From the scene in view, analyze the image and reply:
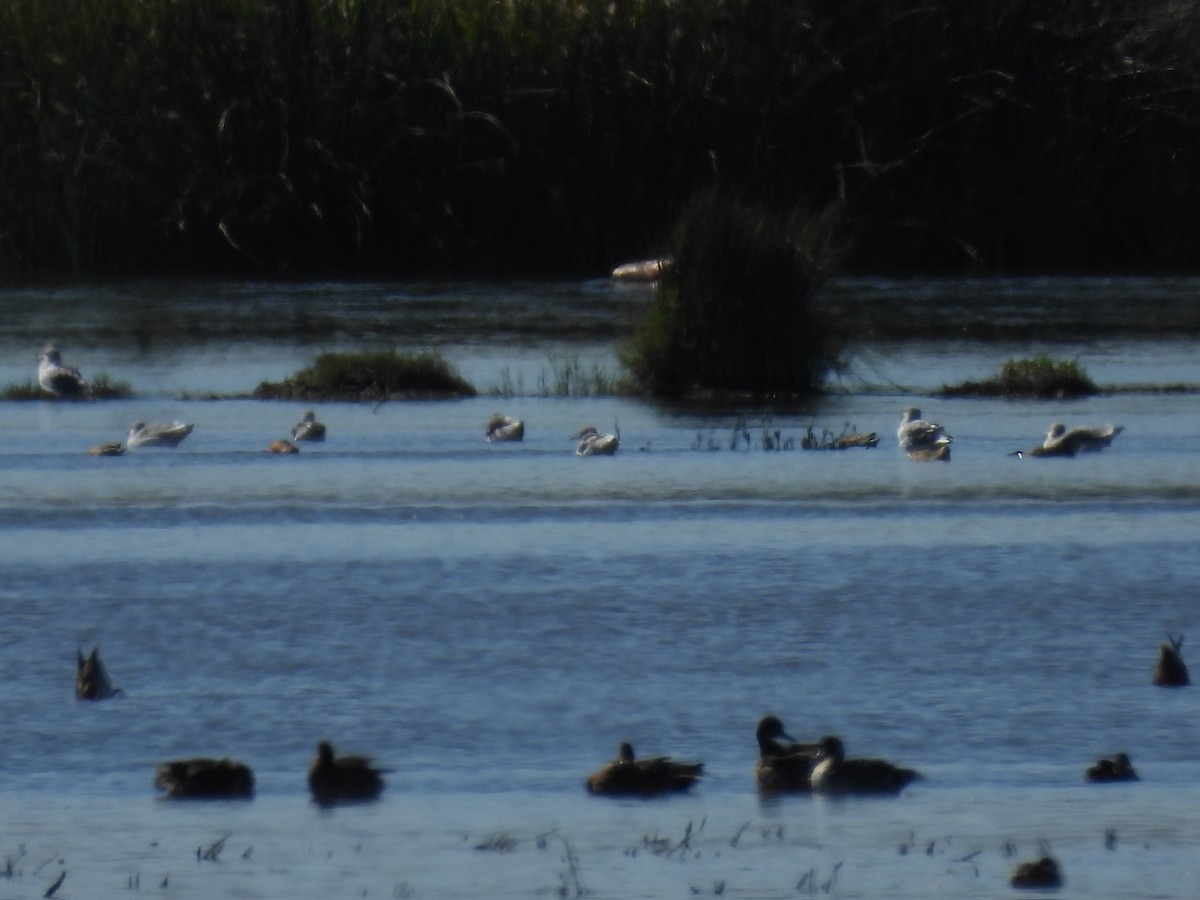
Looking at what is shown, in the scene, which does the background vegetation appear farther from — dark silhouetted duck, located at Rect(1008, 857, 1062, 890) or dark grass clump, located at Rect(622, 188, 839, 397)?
dark silhouetted duck, located at Rect(1008, 857, 1062, 890)

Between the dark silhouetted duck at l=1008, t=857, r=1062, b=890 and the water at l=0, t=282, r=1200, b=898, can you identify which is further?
the water at l=0, t=282, r=1200, b=898

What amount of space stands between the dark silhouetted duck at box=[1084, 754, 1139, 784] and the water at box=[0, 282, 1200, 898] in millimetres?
77

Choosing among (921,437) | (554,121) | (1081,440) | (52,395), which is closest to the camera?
(921,437)

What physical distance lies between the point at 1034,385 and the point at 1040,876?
53.2 ft

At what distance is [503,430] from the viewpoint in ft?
65.6

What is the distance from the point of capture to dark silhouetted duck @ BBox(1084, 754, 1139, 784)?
345 inches

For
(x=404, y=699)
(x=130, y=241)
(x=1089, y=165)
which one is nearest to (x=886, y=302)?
(x=1089, y=165)

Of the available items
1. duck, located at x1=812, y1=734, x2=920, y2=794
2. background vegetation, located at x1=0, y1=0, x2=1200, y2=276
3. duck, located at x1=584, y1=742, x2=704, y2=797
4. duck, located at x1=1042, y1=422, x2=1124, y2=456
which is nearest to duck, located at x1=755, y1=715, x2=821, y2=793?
duck, located at x1=812, y1=734, x2=920, y2=794

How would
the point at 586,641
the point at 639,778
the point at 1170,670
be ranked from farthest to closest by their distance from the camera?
the point at 586,641
the point at 1170,670
the point at 639,778

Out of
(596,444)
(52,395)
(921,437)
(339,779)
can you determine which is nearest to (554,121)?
(52,395)

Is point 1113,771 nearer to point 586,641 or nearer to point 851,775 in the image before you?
point 851,775

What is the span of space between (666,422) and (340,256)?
1722 cm

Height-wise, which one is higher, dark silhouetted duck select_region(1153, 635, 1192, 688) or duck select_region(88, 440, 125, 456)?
dark silhouetted duck select_region(1153, 635, 1192, 688)

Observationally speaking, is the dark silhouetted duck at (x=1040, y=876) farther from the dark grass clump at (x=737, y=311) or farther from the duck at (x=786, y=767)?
the dark grass clump at (x=737, y=311)
